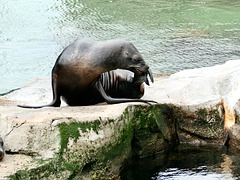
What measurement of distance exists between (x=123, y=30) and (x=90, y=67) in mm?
6410

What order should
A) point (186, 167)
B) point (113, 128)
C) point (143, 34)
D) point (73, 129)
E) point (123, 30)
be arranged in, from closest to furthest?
point (73, 129), point (113, 128), point (186, 167), point (143, 34), point (123, 30)

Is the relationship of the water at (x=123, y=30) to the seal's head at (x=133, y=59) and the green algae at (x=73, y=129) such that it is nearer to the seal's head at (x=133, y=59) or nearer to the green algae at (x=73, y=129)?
the seal's head at (x=133, y=59)

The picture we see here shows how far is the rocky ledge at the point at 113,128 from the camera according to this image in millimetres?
3404

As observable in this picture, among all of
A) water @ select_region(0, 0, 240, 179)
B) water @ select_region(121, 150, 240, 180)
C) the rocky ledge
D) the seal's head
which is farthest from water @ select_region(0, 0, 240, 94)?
water @ select_region(121, 150, 240, 180)

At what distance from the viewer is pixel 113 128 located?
3.77m

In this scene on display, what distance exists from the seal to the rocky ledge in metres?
0.27

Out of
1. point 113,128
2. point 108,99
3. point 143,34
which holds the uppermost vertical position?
point 143,34

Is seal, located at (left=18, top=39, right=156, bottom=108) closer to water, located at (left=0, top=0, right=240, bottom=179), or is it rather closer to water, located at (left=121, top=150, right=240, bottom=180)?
water, located at (left=121, top=150, right=240, bottom=180)

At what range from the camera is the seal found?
4266 mm

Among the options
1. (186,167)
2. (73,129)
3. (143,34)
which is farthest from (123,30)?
(73,129)

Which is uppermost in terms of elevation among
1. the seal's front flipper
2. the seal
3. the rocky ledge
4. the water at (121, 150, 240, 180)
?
the seal

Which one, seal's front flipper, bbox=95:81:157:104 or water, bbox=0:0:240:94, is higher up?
water, bbox=0:0:240:94

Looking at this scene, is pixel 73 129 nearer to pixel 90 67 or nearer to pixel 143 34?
pixel 90 67

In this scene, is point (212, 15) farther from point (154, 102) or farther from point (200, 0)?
point (154, 102)
